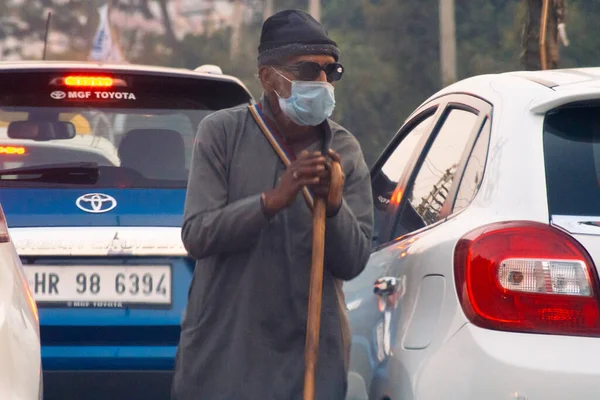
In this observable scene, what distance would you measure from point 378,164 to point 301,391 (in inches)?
67.5

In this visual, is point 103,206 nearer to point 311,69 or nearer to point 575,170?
point 311,69

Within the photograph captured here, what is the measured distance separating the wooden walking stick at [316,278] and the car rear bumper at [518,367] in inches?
14.9

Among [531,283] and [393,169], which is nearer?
[531,283]

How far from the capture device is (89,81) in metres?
5.32

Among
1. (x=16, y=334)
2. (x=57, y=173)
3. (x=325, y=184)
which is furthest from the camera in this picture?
(x=57, y=173)

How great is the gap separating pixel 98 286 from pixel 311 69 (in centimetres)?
145

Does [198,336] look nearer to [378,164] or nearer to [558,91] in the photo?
[558,91]

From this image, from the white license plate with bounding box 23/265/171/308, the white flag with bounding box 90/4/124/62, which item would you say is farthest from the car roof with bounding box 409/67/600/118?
the white flag with bounding box 90/4/124/62

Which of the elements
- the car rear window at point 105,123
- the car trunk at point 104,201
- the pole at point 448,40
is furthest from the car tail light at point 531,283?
the pole at point 448,40

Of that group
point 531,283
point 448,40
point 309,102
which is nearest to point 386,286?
point 309,102

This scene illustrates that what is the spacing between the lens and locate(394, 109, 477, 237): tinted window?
3943mm

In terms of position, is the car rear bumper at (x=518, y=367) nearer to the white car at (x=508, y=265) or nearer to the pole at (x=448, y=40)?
the white car at (x=508, y=265)

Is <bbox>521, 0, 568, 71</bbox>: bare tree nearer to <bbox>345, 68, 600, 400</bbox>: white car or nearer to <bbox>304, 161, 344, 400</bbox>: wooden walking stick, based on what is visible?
<bbox>345, 68, 600, 400</bbox>: white car

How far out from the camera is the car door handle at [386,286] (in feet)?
12.8
